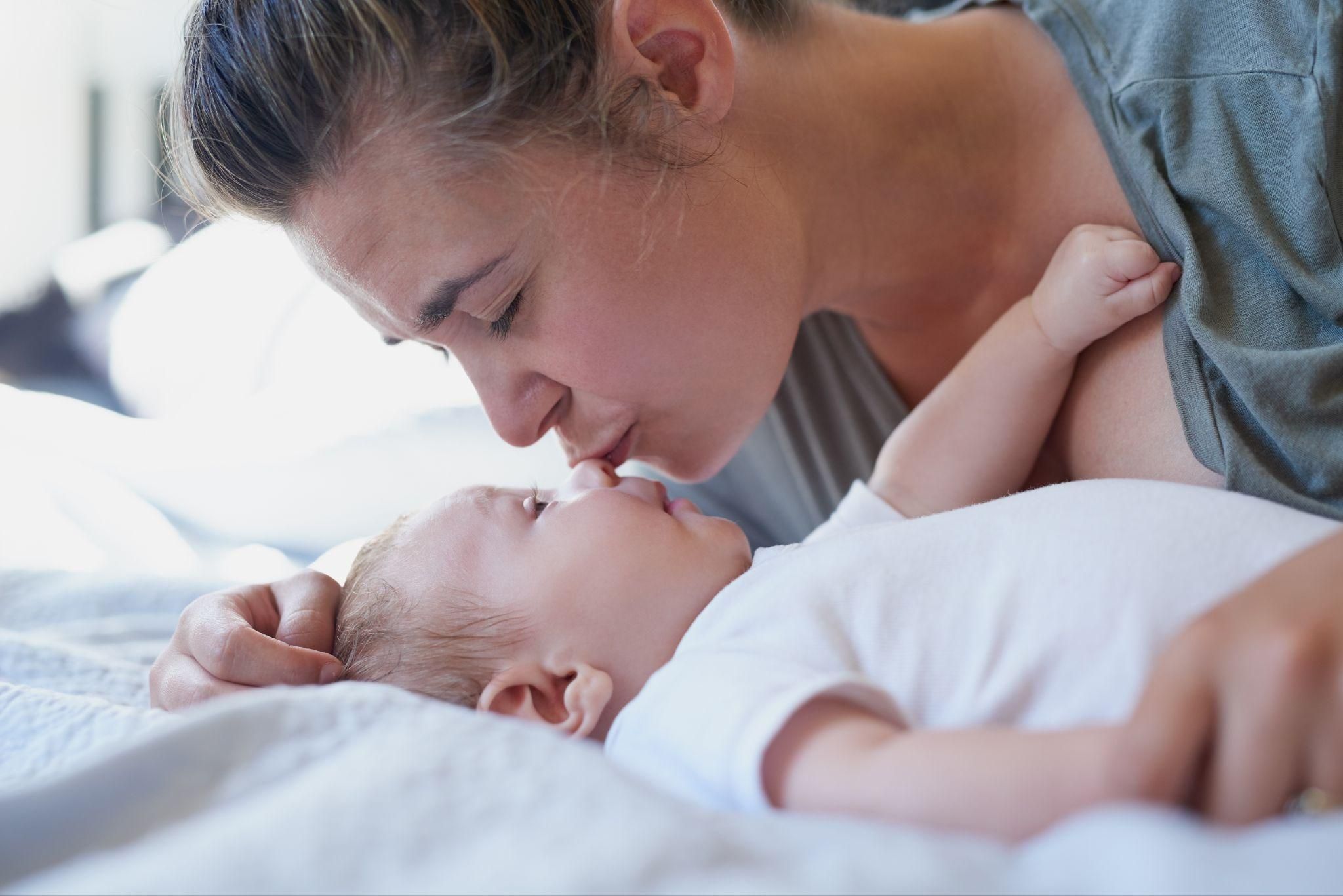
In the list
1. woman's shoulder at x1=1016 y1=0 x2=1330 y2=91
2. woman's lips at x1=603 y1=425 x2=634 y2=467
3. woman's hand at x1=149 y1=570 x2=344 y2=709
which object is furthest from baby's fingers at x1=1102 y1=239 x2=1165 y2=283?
woman's hand at x1=149 y1=570 x2=344 y2=709

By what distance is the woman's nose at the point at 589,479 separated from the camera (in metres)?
1.12

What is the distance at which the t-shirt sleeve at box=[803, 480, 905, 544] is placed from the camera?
127 centimetres

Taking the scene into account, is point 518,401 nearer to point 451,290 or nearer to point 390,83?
point 451,290

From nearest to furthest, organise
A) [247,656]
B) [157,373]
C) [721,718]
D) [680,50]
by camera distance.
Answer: [721,718] < [247,656] < [680,50] < [157,373]

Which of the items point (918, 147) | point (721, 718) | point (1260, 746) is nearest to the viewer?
point (1260, 746)

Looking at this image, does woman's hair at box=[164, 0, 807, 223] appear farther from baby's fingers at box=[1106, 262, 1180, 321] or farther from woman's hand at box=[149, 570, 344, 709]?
baby's fingers at box=[1106, 262, 1180, 321]

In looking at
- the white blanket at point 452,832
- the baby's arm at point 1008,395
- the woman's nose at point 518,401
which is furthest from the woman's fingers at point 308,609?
the baby's arm at point 1008,395

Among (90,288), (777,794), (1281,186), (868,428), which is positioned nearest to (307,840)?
(777,794)

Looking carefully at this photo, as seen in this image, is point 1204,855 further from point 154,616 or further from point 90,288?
point 90,288

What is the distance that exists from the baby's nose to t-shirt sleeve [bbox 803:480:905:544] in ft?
0.86

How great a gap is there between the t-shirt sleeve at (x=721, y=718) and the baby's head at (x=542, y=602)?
158 mm

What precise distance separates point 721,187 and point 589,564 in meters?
0.41

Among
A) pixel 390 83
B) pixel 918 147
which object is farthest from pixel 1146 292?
pixel 390 83

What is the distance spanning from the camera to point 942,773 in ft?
2.02
